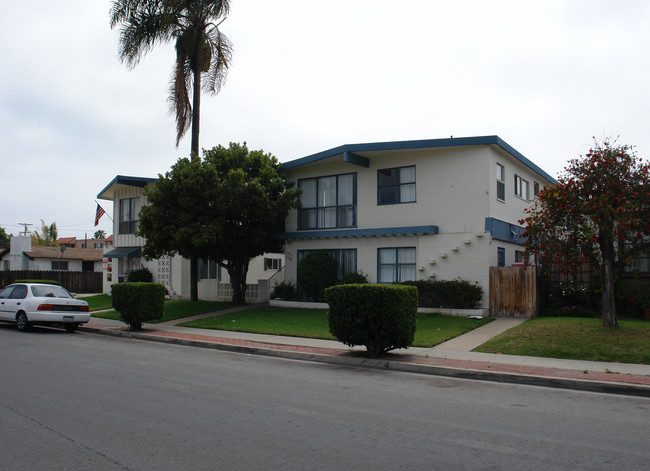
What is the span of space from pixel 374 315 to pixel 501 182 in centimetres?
1114

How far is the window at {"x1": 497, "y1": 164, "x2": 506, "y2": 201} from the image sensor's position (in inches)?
811

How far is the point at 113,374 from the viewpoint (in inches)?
395

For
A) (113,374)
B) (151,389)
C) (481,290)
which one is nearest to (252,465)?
(151,389)

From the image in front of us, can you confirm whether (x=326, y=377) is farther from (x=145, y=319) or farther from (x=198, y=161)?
(x=198, y=161)

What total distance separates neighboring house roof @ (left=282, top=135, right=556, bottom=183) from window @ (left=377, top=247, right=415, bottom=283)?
137 inches

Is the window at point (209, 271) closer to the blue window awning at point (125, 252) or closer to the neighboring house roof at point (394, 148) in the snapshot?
the blue window awning at point (125, 252)

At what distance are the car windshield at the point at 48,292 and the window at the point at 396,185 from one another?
11.3 meters

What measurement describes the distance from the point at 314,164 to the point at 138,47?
9299 millimetres

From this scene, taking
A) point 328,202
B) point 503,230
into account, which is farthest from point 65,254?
point 503,230

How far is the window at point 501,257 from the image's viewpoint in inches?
793

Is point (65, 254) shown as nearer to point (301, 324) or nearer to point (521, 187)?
point (301, 324)

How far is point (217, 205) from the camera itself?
69.7 feet

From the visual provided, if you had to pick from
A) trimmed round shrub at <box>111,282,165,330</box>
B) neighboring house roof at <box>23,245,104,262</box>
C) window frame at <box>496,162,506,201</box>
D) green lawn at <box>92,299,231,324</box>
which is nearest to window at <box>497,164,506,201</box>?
window frame at <box>496,162,506,201</box>

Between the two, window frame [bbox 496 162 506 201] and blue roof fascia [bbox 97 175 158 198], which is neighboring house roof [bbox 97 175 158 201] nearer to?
blue roof fascia [bbox 97 175 158 198]
